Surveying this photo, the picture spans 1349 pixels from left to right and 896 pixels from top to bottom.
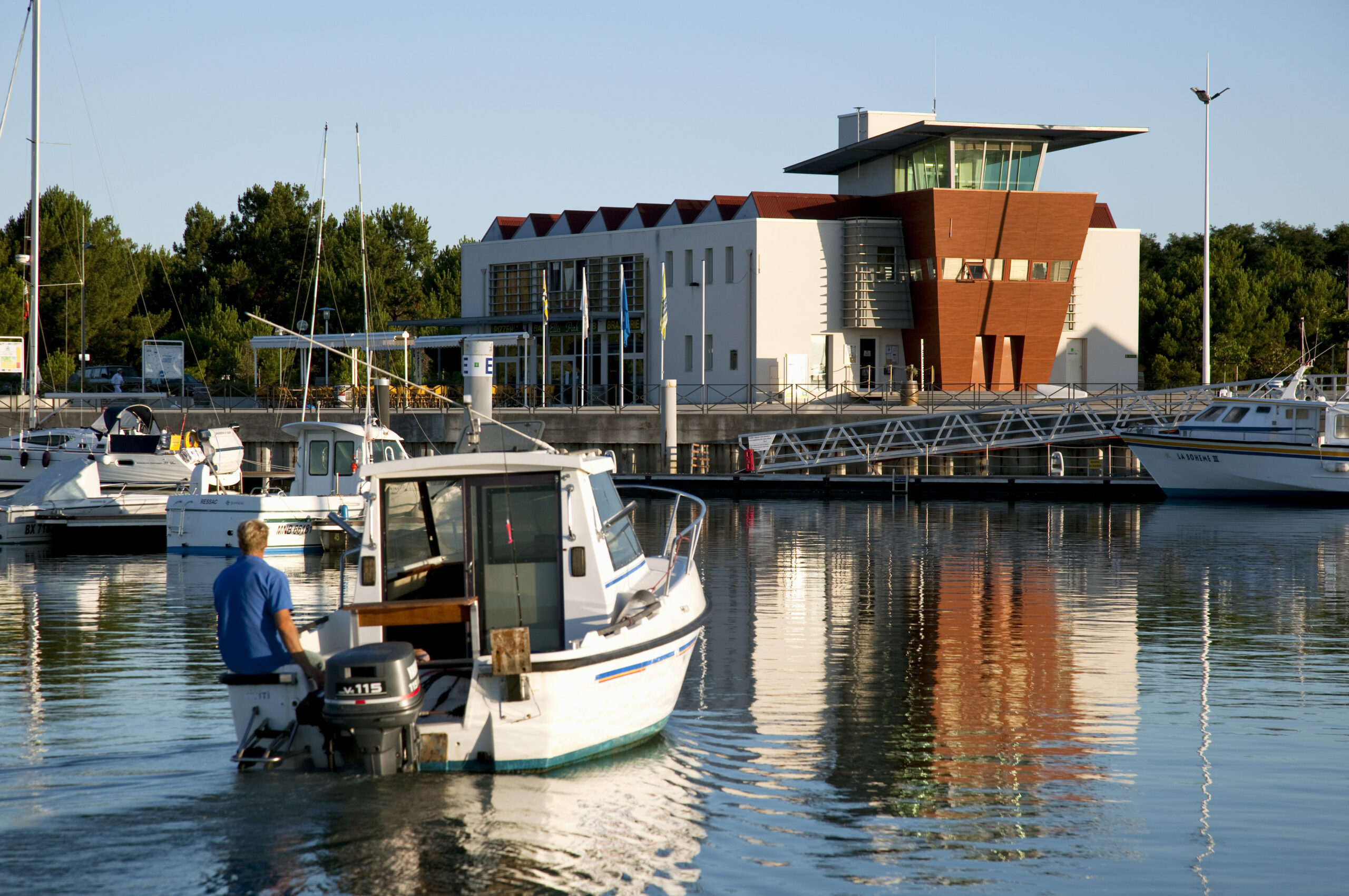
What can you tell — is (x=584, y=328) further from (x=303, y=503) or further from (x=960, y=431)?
(x=303, y=503)

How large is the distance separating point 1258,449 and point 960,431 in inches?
397

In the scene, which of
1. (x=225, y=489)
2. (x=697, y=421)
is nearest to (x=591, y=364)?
(x=697, y=421)

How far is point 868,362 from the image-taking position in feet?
182

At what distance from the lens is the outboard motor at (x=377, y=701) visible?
860 cm

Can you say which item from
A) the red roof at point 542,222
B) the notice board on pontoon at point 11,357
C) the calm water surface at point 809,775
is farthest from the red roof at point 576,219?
the calm water surface at point 809,775

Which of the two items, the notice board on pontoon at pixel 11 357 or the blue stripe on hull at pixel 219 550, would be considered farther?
the notice board on pontoon at pixel 11 357

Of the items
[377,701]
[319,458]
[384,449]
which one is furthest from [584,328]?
[377,701]

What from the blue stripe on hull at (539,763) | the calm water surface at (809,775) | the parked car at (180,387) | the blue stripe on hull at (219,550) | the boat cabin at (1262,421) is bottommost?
the calm water surface at (809,775)

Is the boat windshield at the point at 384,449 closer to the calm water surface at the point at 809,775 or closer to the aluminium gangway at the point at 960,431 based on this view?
the calm water surface at the point at 809,775

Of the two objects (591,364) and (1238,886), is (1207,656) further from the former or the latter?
(591,364)

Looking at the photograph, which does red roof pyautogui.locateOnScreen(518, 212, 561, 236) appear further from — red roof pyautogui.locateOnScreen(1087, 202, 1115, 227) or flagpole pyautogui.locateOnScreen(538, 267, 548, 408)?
red roof pyautogui.locateOnScreen(1087, 202, 1115, 227)

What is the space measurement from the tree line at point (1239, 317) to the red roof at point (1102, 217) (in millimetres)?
8531

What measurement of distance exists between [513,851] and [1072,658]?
843 centimetres

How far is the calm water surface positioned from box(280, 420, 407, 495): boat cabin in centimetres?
685
